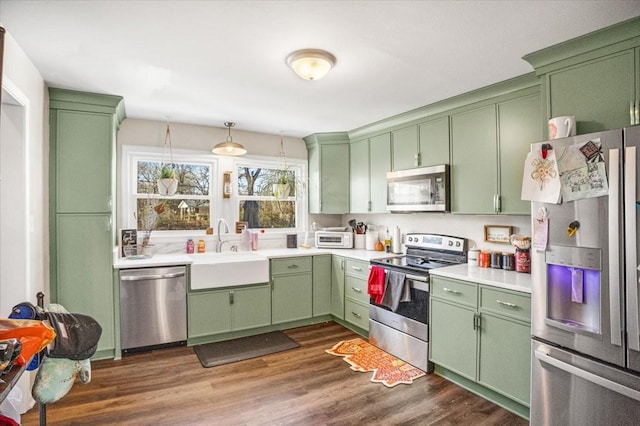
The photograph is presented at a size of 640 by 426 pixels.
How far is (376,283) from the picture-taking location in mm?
3328

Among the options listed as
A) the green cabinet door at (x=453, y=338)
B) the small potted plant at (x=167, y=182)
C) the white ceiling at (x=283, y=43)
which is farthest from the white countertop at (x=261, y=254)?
the white ceiling at (x=283, y=43)

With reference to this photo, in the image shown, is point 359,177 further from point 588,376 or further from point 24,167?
point 24,167

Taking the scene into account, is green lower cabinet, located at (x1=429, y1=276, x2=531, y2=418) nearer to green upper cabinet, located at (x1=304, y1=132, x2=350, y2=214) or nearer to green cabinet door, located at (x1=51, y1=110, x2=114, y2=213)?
green upper cabinet, located at (x1=304, y1=132, x2=350, y2=214)

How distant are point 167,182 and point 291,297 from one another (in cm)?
186

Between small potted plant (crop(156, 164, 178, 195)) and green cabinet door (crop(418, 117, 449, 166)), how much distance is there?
265 centimetres

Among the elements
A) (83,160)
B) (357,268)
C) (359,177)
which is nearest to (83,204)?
(83,160)

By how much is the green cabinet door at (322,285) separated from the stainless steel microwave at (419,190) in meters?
1.02

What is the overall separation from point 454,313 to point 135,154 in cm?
366

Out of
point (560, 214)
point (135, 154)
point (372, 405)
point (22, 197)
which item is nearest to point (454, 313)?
point (372, 405)

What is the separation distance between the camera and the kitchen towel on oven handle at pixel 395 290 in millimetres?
3078

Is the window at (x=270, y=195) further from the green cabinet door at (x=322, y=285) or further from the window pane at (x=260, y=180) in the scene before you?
the green cabinet door at (x=322, y=285)

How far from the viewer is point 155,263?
10.8 ft

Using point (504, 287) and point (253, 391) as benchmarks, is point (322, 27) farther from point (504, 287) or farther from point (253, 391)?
point (253, 391)

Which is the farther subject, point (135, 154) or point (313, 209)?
point (313, 209)
